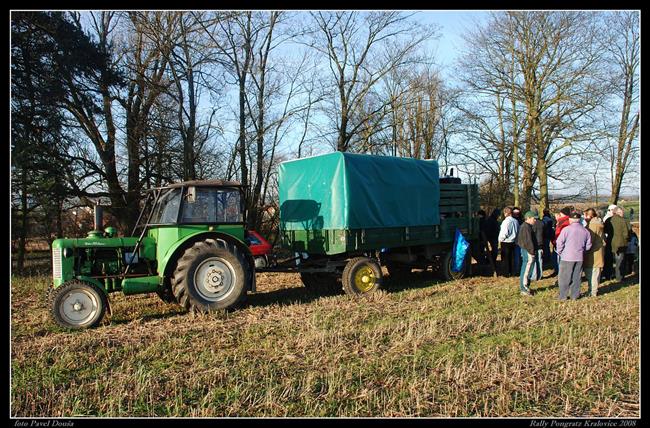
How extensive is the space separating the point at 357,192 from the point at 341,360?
4246mm

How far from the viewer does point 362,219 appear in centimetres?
896

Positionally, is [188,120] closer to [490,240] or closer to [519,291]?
[490,240]

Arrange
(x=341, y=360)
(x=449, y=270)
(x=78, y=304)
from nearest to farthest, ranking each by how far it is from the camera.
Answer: (x=341, y=360), (x=78, y=304), (x=449, y=270)

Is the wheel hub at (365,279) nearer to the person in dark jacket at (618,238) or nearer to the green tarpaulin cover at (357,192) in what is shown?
the green tarpaulin cover at (357,192)

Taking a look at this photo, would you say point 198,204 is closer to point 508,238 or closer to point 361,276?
point 361,276

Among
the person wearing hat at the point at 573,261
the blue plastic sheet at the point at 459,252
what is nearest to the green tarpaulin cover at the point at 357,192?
the blue plastic sheet at the point at 459,252

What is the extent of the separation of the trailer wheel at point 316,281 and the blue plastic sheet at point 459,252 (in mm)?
2660

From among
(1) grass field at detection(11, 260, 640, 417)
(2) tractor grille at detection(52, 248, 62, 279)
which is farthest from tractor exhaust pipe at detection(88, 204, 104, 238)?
(1) grass field at detection(11, 260, 640, 417)

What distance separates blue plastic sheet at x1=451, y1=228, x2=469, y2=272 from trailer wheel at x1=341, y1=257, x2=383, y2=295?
2.39 m

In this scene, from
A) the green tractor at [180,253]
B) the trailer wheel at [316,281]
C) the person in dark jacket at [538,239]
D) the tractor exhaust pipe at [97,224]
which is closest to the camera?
the green tractor at [180,253]

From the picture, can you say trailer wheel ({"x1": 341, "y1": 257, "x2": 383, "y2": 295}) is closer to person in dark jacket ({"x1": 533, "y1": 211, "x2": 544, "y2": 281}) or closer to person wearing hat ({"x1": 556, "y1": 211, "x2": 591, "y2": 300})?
person in dark jacket ({"x1": 533, "y1": 211, "x2": 544, "y2": 281})

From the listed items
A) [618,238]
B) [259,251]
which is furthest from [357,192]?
[618,238]

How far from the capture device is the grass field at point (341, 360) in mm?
4039
